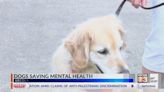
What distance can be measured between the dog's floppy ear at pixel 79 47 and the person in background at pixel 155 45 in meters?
0.24

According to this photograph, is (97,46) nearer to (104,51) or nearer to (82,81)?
(104,51)

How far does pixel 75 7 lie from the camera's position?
235cm

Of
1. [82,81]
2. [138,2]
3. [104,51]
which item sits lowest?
[82,81]

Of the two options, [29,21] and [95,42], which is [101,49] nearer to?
[95,42]

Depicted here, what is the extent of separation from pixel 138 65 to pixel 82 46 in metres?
0.27

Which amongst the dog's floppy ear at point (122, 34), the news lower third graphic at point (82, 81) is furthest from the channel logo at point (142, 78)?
the dog's floppy ear at point (122, 34)

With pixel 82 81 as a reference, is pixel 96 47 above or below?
above

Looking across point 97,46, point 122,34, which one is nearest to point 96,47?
point 97,46

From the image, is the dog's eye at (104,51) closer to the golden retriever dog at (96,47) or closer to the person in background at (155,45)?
the golden retriever dog at (96,47)

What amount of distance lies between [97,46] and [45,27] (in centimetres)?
26

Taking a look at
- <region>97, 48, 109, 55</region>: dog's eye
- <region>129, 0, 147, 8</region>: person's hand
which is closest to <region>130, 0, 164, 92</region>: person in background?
<region>129, 0, 147, 8</region>: person's hand

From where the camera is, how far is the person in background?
7.27ft

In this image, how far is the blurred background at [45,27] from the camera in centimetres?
233

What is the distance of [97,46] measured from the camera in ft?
7.41
